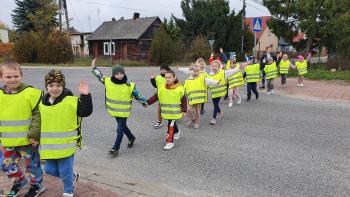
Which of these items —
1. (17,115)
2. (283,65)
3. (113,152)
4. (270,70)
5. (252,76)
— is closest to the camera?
(17,115)

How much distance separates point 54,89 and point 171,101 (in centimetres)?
286

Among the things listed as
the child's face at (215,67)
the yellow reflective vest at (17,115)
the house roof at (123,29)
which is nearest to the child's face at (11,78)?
the yellow reflective vest at (17,115)

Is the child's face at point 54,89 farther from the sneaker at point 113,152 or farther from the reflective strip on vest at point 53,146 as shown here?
the sneaker at point 113,152

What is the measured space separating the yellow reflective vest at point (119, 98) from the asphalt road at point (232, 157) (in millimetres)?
792

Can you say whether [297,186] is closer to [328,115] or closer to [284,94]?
[328,115]

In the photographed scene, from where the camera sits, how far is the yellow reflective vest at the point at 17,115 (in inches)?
152

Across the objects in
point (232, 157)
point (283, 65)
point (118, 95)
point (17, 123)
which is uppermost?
point (283, 65)

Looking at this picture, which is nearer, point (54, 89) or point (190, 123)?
point (54, 89)

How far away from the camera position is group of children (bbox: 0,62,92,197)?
379 centimetres

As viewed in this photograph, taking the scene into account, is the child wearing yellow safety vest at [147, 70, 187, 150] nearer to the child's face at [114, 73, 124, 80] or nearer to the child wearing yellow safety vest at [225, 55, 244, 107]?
the child's face at [114, 73, 124, 80]

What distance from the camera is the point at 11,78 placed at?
3.83 metres

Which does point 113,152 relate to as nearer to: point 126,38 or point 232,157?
point 232,157

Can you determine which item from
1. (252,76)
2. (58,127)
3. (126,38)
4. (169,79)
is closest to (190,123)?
(169,79)

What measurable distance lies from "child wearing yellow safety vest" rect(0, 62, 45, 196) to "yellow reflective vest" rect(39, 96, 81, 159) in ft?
0.45
